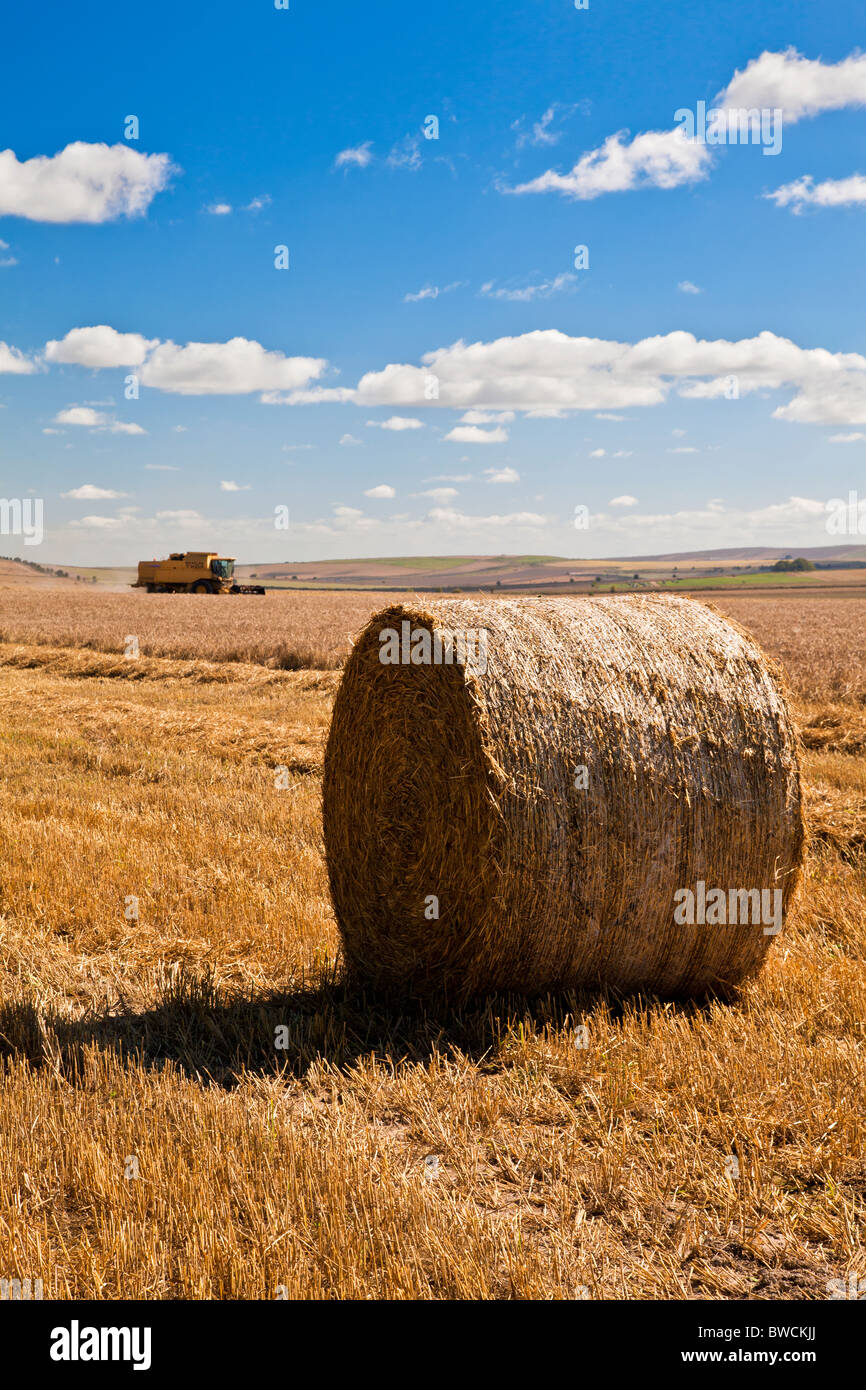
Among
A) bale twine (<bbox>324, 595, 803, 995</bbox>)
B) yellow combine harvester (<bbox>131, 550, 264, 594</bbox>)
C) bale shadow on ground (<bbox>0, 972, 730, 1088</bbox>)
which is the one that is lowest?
bale shadow on ground (<bbox>0, 972, 730, 1088</bbox>)

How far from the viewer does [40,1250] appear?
3.32 metres

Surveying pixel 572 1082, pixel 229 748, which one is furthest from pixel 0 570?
pixel 572 1082

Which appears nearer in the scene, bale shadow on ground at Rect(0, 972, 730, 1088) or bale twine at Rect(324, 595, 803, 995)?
bale shadow on ground at Rect(0, 972, 730, 1088)

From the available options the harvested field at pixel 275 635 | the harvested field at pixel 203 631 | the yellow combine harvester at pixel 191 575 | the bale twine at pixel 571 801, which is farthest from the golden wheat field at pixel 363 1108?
the yellow combine harvester at pixel 191 575

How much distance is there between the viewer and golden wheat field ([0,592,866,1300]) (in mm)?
3322

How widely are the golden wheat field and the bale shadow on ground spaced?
0.02 metres

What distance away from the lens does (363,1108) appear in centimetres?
439

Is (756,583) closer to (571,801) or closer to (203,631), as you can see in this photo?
(203,631)

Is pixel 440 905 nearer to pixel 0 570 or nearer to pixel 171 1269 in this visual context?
pixel 171 1269

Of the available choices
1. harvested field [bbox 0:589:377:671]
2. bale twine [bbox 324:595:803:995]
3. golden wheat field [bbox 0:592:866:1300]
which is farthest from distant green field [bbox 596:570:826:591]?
bale twine [bbox 324:595:803:995]

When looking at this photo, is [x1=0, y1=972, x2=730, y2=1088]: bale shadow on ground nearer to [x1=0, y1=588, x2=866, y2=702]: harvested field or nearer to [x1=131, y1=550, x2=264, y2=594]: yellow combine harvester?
[x1=0, y1=588, x2=866, y2=702]: harvested field

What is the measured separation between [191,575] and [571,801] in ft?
195
